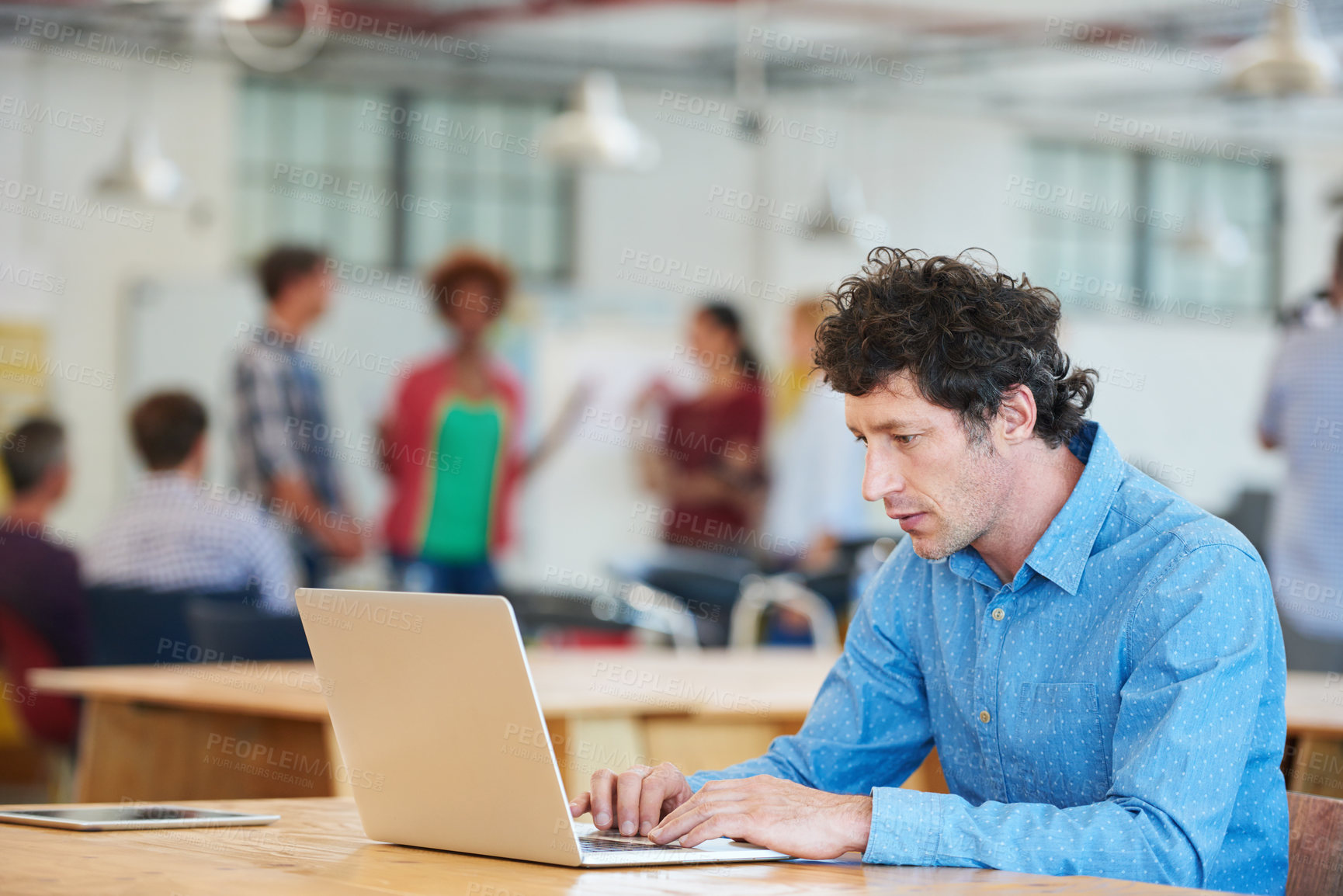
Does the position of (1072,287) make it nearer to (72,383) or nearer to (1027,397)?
(72,383)

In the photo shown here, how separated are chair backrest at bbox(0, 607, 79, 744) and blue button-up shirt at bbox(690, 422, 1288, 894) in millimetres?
2853

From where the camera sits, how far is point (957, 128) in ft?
33.1

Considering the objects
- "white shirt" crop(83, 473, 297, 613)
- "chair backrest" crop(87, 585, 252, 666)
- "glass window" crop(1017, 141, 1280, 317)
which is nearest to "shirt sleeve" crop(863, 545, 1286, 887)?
"chair backrest" crop(87, 585, 252, 666)

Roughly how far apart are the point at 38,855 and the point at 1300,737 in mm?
2051

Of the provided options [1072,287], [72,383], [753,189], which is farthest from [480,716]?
[1072,287]

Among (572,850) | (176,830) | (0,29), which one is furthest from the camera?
(0,29)

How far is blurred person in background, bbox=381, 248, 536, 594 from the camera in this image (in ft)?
16.8

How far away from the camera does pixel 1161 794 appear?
4.97ft

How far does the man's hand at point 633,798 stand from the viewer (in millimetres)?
1699

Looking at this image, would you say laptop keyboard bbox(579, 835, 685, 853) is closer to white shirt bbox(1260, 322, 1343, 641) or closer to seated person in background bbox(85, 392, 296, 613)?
seated person in background bbox(85, 392, 296, 613)

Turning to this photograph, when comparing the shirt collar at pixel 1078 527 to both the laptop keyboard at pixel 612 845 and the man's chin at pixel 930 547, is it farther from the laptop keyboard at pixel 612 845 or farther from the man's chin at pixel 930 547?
the laptop keyboard at pixel 612 845

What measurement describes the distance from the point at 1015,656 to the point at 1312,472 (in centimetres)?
258

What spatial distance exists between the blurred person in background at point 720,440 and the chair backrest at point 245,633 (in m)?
2.76

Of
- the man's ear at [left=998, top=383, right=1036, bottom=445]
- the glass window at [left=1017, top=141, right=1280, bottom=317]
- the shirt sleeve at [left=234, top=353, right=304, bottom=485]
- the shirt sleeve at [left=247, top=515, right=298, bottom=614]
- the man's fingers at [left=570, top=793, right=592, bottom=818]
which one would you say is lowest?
the shirt sleeve at [left=247, top=515, right=298, bottom=614]
